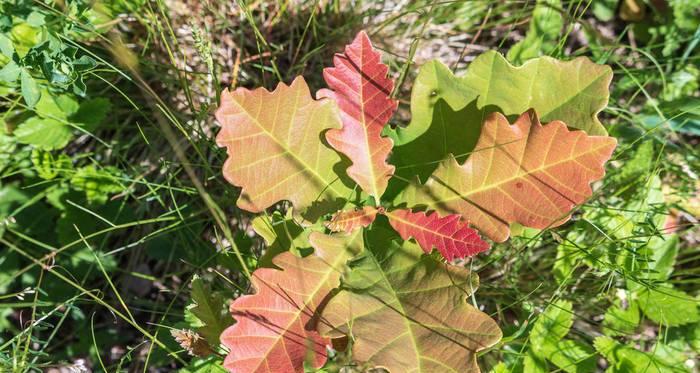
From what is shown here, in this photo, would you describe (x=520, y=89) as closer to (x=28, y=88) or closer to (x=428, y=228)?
(x=428, y=228)

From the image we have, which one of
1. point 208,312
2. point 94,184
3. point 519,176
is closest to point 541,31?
point 519,176

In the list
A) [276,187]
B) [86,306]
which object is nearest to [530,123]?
[276,187]

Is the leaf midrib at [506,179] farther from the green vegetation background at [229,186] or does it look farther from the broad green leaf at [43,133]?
the broad green leaf at [43,133]

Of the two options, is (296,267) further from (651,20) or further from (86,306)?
(651,20)

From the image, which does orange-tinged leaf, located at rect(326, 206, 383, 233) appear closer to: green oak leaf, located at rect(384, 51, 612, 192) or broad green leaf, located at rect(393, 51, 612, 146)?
green oak leaf, located at rect(384, 51, 612, 192)

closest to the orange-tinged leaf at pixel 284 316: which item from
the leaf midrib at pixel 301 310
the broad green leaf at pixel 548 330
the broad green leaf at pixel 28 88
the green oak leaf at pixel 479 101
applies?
the leaf midrib at pixel 301 310
